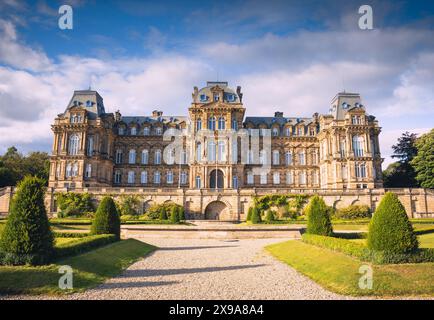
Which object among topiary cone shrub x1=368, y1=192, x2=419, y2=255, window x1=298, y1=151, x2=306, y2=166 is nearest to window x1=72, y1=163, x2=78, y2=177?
window x1=298, y1=151, x2=306, y2=166

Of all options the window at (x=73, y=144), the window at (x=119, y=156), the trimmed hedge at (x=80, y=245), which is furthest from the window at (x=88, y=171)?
the trimmed hedge at (x=80, y=245)

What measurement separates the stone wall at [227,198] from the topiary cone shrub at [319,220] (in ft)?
85.0

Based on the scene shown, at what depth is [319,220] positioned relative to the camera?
20547 mm

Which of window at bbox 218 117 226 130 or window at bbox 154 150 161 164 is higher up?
window at bbox 218 117 226 130

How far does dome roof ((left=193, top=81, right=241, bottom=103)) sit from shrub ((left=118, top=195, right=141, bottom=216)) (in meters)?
19.2

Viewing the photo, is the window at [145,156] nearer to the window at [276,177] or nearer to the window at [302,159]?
the window at [276,177]

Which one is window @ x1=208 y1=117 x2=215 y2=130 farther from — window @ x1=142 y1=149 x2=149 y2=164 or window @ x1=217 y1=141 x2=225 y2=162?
window @ x1=142 y1=149 x2=149 y2=164

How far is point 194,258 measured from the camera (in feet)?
57.7

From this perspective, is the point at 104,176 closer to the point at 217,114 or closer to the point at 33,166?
the point at 33,166

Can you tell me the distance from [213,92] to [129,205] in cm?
2280

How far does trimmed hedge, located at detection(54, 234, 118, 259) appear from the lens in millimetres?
13156

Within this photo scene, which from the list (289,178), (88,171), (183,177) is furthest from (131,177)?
(289,178)

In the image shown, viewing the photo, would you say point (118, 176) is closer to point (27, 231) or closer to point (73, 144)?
point (73, 144)
